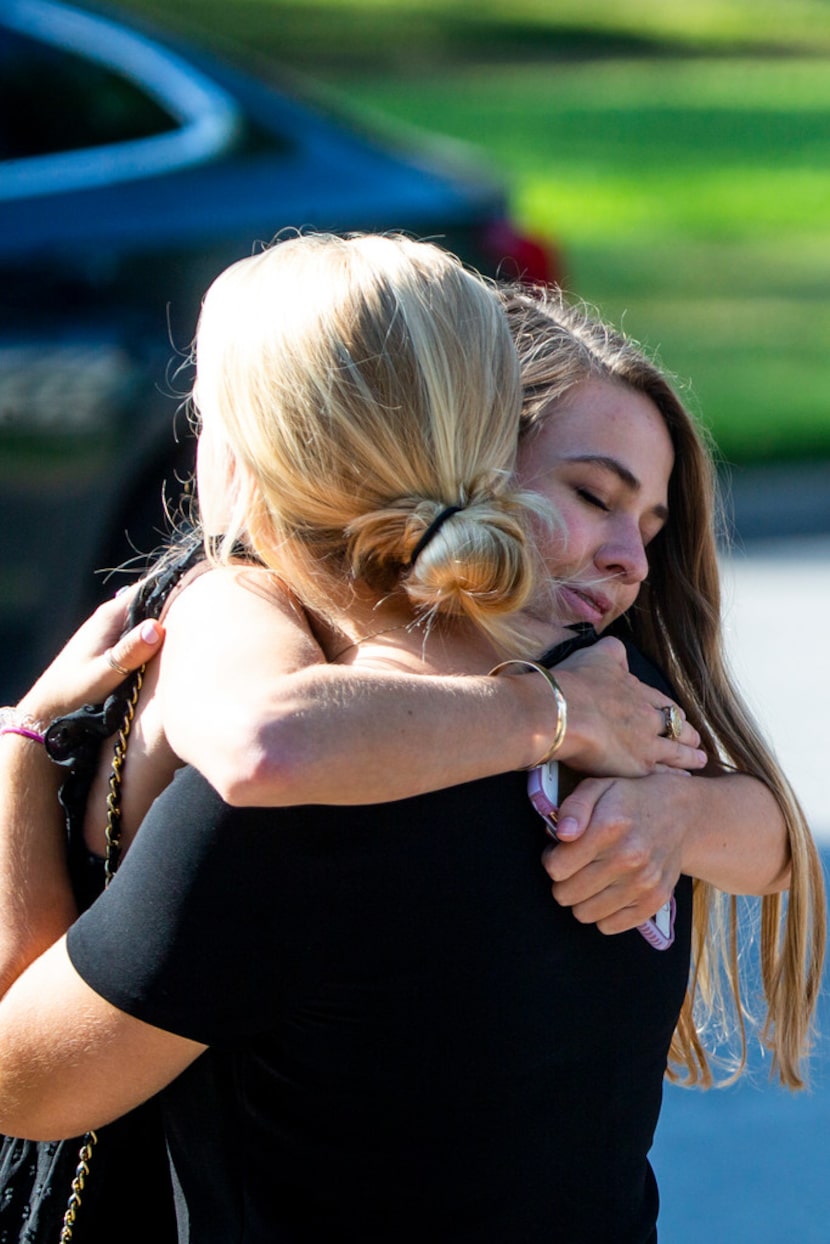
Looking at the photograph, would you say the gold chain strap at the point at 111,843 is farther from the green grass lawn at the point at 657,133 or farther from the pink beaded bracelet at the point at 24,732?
the green grass lawn at the point at 657,133

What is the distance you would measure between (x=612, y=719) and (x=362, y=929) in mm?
337

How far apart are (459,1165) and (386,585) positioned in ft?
1.61

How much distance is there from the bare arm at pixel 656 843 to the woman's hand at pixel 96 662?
1.36 ft

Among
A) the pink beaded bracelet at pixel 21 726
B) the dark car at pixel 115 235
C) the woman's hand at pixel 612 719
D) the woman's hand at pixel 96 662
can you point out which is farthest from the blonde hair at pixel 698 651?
the dark car at pixel 115 235

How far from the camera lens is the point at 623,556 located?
1684mm

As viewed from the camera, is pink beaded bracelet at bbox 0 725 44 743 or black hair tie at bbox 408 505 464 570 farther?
pink beaded bracelet at bbox 0 725 44 743

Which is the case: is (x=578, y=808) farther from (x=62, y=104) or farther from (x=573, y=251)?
(x=573, y=251)

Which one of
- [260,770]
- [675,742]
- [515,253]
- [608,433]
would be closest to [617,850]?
[675,742]

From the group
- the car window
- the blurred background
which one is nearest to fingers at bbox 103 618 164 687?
the blurred background

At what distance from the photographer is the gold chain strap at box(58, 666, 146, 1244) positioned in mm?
1419

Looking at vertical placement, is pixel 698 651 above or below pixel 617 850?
below

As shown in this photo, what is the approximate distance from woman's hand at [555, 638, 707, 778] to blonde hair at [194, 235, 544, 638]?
0.11 metres

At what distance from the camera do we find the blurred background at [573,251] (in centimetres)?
396

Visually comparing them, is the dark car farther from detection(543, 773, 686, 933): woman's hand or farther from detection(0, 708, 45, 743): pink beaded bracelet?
detection(543, 773, 686, 933): woman's hand
